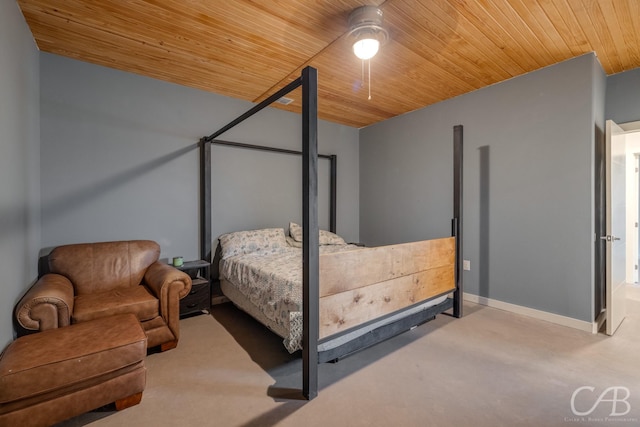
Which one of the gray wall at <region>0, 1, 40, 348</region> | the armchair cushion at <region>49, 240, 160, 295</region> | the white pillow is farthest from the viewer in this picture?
the white pillow

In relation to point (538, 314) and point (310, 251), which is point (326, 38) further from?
point (538, 314)

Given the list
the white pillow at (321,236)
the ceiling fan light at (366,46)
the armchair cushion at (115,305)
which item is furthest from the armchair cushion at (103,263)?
the ceiling fan light at (366,46)

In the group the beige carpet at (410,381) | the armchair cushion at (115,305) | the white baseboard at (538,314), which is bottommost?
the beige carpet at (410,381)

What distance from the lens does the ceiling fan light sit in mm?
2133

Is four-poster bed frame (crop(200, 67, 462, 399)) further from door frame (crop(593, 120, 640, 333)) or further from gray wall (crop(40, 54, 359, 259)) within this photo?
gray wall (crop(40, 54, 359, 259))

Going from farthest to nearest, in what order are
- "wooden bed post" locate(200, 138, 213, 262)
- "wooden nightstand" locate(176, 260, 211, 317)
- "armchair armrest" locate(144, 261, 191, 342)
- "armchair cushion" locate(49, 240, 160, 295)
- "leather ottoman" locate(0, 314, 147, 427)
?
"wooden bed post" locate(200, 138, 213, 262) → "wooden nightstand" locate(176, 260, 211, 317) → "armchair cushion" locate(49, 240, 160, 295) → "armchair armrest" locate(144, 261, 191, 342) → "leather ottoman" locate(0, 314, 147, 427)

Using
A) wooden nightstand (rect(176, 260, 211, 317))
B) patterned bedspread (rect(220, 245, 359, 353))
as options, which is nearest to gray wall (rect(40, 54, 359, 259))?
wooden nightstand (rect(176, 260, 211, 317))

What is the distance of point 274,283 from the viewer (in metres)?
2.28

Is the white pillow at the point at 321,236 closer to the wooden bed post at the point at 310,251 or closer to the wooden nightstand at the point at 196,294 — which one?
the wooden nightstand at the point at 196,294

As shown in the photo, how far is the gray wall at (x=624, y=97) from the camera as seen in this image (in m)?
2.79

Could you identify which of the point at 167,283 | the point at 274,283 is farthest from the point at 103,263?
the point at 274,283

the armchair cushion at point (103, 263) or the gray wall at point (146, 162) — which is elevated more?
the gray wall at point (146, 162)

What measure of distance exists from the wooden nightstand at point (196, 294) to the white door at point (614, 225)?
3811 mm

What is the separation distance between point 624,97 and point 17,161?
17.5ft
